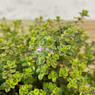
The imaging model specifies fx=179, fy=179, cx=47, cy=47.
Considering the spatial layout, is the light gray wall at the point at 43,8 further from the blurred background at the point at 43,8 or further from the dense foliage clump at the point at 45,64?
the dense foliage clump at the point at 45,64

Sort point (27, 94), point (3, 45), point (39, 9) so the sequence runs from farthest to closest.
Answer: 1. point (39, 9)
2. point (3, 45)
3. point (27, 94)

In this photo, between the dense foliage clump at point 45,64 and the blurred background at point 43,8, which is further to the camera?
the blurred background at point 43,8

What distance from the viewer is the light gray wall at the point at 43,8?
6.26 feet

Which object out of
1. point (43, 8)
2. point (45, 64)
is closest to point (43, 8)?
point (43, 8)

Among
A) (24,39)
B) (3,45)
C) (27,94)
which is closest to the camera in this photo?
(27,94)

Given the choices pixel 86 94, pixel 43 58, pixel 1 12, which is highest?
pixel 1 12

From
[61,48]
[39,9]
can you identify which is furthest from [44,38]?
[39,9]

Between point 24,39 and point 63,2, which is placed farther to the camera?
point 63,2

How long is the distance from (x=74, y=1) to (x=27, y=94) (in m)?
1.59

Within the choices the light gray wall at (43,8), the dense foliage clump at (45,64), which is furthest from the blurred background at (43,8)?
the dense foliage clump at (45,64)

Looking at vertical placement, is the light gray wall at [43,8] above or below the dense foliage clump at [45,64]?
above

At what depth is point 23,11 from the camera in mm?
1930

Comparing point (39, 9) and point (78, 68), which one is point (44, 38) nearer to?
point (78, 68)

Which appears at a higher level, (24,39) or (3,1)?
(3,1)
